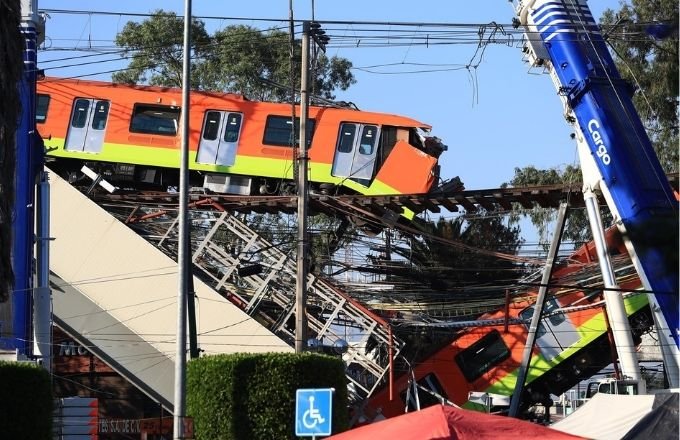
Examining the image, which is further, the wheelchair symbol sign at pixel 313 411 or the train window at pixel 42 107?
the train window at pixel 42 107

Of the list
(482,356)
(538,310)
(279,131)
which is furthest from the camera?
(279,131)

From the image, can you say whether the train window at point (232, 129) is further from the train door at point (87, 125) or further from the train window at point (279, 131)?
the train door at point (87, 125)

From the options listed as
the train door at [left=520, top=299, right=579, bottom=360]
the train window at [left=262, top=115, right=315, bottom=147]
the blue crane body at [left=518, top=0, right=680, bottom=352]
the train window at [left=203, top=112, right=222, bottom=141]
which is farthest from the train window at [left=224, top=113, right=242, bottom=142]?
the blue crane body at [left=518, top=0, right=680, bottom=352]

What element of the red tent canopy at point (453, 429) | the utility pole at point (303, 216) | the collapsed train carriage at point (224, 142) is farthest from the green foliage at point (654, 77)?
the red tent canopy at point (453, 429)

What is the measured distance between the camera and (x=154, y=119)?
36.5m

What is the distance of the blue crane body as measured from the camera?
24.1 m

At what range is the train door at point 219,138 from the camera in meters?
35.6

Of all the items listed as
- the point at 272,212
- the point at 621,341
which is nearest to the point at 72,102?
the point at 272,212

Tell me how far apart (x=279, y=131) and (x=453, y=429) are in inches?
910

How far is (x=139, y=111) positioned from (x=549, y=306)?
13.6m

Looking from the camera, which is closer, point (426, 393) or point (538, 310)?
point (538, 310)

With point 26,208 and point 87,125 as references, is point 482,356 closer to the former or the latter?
point 26,208

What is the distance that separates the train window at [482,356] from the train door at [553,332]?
37.2 inches

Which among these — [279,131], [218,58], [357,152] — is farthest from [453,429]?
[218,58]
